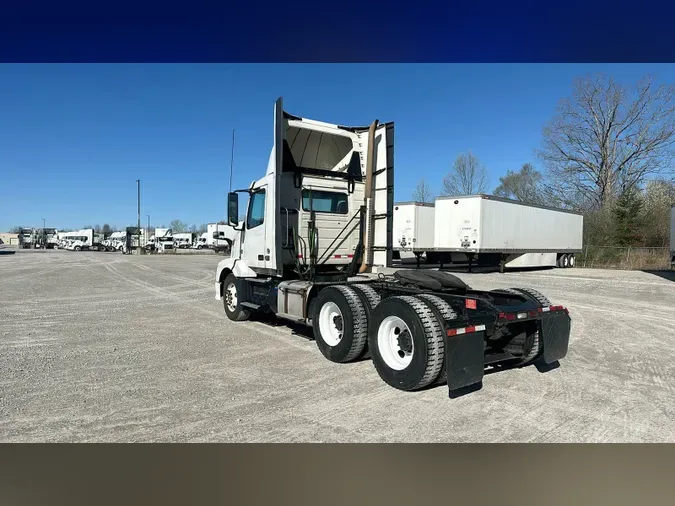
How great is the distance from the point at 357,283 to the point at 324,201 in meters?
2.00

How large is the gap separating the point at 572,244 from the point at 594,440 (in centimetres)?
2920

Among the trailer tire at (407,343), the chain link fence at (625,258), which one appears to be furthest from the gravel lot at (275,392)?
the chain link fence at (625,258)

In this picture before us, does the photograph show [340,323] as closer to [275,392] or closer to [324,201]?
[275,392]

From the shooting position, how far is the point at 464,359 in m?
4.69

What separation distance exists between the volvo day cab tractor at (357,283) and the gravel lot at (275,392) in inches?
14.4

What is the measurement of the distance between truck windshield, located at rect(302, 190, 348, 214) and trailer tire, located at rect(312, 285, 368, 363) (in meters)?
1.88

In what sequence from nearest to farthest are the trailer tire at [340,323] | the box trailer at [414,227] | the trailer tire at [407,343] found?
the trailer tire at [407,343] → the trailer tire at [340,323] → the box trailer at [414,227]

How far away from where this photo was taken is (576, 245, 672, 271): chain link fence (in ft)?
97.5

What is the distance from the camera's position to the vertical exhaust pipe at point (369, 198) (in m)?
8.31

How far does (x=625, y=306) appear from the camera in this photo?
12008 millimetres

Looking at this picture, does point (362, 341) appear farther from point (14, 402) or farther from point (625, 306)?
point (625, 306)

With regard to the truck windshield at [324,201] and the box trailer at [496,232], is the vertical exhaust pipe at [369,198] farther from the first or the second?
the box trailer at [496,232]
